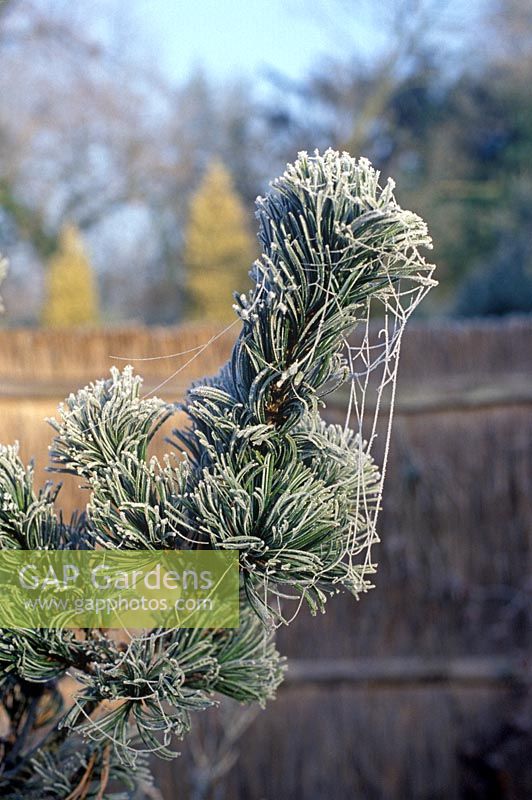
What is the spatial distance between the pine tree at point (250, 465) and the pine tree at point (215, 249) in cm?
1142

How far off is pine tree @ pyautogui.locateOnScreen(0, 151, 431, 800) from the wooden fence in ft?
6.90

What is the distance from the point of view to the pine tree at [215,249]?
12469mm

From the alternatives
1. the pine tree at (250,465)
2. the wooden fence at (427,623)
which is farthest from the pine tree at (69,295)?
Answer: the pine tree at (250,465)

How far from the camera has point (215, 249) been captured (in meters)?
12.7

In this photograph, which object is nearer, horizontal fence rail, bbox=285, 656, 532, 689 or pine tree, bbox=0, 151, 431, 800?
pine tree, bbox=0, 151, 431, 800

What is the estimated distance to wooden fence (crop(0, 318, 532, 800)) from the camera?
9.92ft

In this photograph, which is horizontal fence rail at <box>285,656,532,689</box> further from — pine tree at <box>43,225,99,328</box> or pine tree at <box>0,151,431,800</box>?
pine tree at <box>43,225,99,328</box>

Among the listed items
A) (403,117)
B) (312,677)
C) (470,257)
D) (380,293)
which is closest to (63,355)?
(312,677)

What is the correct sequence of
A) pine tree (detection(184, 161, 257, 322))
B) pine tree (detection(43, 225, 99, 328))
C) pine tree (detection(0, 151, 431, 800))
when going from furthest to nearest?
pine tree (detection(184, 161, 257, 322)) < pine tree (detection(43, 225, 99, 328)) < pine tree (detection(0, 151, 431, 800))

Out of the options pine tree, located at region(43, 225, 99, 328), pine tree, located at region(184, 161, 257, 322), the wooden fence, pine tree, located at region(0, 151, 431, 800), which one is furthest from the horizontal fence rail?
pine tree, located at region(184, 161, 257, 322)

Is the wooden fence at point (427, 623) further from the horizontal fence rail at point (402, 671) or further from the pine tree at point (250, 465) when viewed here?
the pine tree at point (250, 465)

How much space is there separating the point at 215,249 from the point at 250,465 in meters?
12.1

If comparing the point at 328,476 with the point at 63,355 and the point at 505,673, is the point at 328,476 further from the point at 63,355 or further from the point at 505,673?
the point at 505,673

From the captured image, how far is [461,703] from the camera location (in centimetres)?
308
